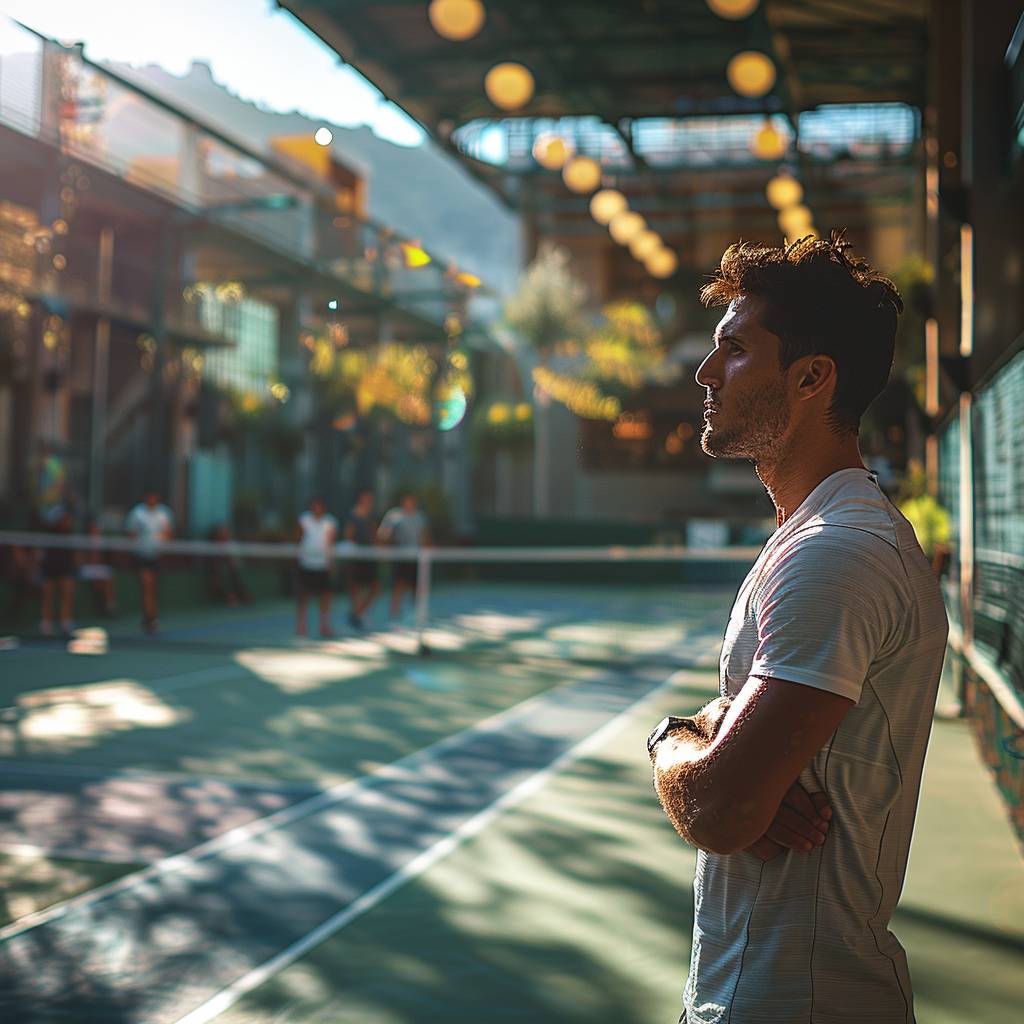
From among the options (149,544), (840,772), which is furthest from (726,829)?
(149,544)

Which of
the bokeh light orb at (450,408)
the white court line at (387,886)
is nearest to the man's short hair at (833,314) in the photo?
the white court line at (387,886)

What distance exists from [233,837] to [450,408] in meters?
25.6

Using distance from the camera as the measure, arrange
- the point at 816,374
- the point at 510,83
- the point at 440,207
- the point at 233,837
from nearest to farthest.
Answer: the point at 816,374
the point at 233,837
the point at 510,83
the point at 440,207

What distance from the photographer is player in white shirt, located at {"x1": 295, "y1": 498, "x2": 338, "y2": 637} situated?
15641mm

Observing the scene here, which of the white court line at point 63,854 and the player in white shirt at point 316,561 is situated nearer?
the white court line at point 63,854

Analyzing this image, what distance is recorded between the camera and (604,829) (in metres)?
6.05

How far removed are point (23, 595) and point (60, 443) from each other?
3758 millimetres

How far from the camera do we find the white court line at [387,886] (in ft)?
12.5

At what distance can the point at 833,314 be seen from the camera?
5.23ft

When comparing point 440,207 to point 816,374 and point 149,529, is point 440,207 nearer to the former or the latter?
point 149,529

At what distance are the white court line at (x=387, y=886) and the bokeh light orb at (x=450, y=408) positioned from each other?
22526mm

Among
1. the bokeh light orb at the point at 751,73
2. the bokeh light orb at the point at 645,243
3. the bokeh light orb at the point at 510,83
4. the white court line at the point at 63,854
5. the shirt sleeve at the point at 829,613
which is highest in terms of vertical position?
the bokeh light orb at the point at 645,243

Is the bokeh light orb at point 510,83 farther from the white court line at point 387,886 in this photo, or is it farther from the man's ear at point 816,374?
the man's ear at point 816,374

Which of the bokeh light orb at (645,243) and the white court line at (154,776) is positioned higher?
the bokeh light orb at (645,243)
